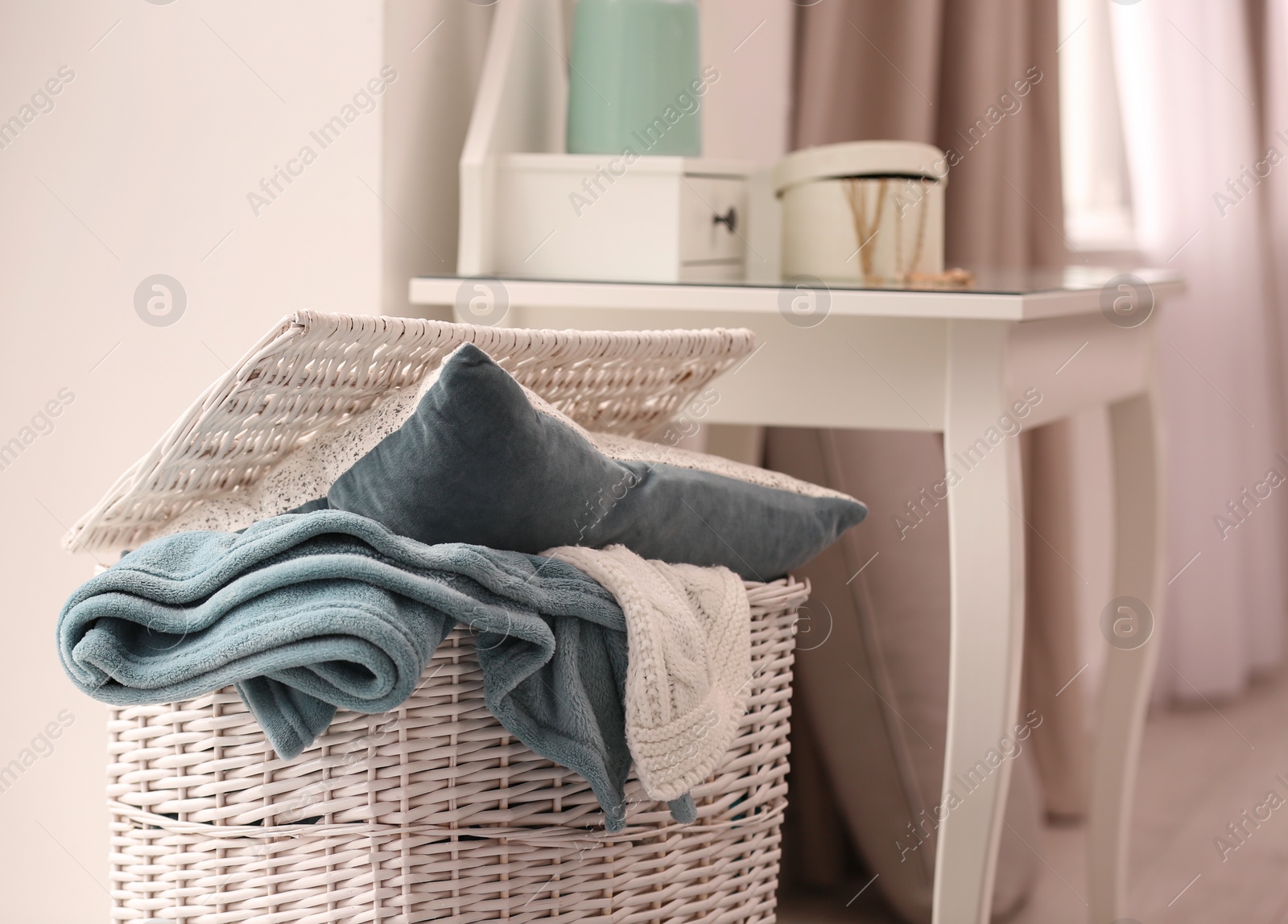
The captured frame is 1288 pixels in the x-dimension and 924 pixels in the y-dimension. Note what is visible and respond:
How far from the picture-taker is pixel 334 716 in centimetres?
57

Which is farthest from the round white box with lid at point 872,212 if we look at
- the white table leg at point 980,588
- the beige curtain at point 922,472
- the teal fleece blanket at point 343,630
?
the teal fleece blanket at point 343,630

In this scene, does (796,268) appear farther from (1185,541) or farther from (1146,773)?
(1185,541)

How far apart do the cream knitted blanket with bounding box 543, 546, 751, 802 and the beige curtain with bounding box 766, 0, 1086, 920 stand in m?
0.79

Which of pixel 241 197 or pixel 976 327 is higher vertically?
pixel 241 197

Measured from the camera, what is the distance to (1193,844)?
1566 millimetres

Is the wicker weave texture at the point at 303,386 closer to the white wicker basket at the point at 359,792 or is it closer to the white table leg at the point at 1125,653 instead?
the white wicker basket at the point at 359,792

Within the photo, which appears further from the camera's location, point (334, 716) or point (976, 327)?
point (976, 327)

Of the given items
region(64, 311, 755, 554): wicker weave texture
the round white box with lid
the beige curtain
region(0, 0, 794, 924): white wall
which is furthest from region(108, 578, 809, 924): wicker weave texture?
the beige curtain

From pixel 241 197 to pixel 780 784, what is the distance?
0.67 metres

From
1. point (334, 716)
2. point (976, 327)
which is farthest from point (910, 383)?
point (334, 716)

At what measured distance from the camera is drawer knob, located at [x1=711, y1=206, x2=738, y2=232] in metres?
1.18

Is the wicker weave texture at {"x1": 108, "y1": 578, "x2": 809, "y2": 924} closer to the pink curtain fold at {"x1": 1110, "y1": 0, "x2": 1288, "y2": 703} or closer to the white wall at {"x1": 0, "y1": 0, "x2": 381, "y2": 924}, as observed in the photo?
the white wall at {"x1": 0, "y1": 0, "x2": 381, "y2": 924}

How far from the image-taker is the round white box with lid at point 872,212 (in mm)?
1157

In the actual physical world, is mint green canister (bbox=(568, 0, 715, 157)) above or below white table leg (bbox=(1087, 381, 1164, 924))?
above
